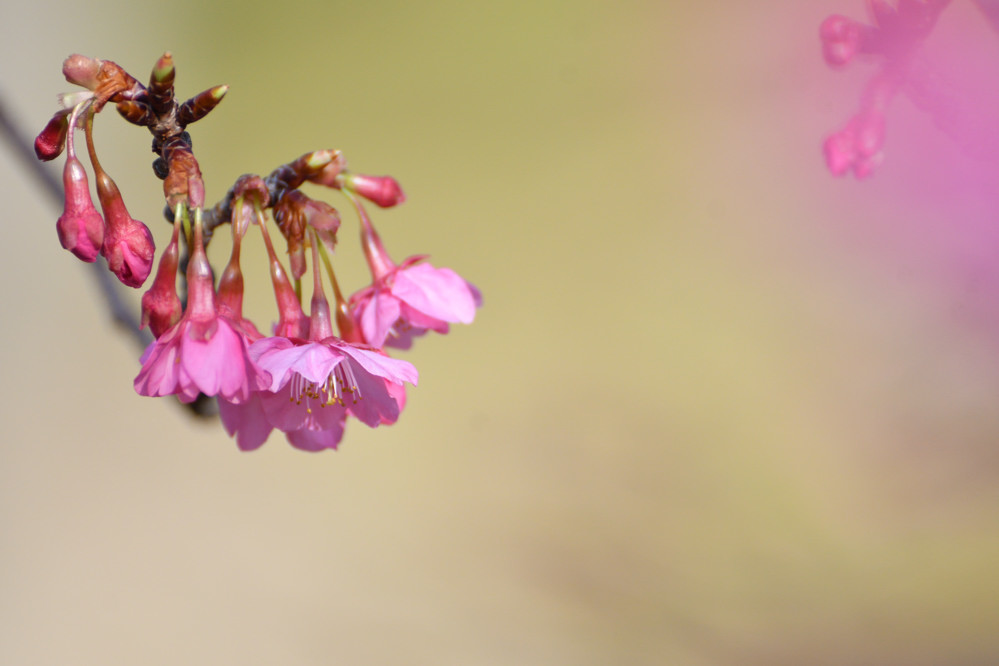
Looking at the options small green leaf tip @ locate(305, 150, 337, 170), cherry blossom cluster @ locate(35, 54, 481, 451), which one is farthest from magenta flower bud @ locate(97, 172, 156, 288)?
small green leaf tip @ locate(305, 150, 337, 170)

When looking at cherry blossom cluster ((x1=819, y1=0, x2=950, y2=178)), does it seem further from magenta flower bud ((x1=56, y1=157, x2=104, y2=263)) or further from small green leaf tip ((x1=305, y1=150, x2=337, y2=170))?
magenta flower bud ((x1=56, y1=157, x2=104, y2=263))

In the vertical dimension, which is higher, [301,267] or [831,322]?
[831,322]

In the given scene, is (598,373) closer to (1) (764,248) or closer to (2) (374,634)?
(1) (764,248)

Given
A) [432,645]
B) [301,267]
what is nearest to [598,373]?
[432,645]

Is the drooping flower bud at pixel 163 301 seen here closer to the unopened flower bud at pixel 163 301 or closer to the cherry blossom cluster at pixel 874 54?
the unopened flower bud at pixel 163 301

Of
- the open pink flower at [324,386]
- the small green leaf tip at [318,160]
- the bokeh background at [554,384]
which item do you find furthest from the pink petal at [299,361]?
the bokeh background at [554,384]

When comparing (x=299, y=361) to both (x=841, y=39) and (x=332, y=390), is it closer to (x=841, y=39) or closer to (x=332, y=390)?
(x=332, y=390)
